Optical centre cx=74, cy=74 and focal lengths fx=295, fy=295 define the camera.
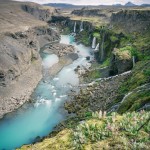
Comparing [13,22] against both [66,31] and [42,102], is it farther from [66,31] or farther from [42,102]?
[66,31]

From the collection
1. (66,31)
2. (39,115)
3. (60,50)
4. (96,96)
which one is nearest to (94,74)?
(96,96)

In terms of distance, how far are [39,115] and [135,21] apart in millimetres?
53453

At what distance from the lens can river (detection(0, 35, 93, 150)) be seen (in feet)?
159

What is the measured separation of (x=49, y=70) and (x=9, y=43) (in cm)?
1461

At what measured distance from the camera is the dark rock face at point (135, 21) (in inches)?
3509

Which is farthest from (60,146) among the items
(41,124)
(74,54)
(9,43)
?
(74,54)

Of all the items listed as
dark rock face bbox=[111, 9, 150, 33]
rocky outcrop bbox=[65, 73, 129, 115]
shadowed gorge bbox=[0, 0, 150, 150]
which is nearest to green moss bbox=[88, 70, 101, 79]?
shadowed gorge bbox=[0, 0, 150, 150]

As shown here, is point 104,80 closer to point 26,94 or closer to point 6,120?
point 26,94

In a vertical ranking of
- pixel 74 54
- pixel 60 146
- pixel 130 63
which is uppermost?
pixel 60 146

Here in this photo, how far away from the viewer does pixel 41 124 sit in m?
52.2

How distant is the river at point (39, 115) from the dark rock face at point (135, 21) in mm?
27453

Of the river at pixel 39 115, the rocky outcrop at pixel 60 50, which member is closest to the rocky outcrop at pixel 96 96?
the river at pixel 39 115

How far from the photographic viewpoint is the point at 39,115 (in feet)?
182

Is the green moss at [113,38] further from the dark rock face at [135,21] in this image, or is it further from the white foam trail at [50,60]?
the white foam trail at [50,60]
